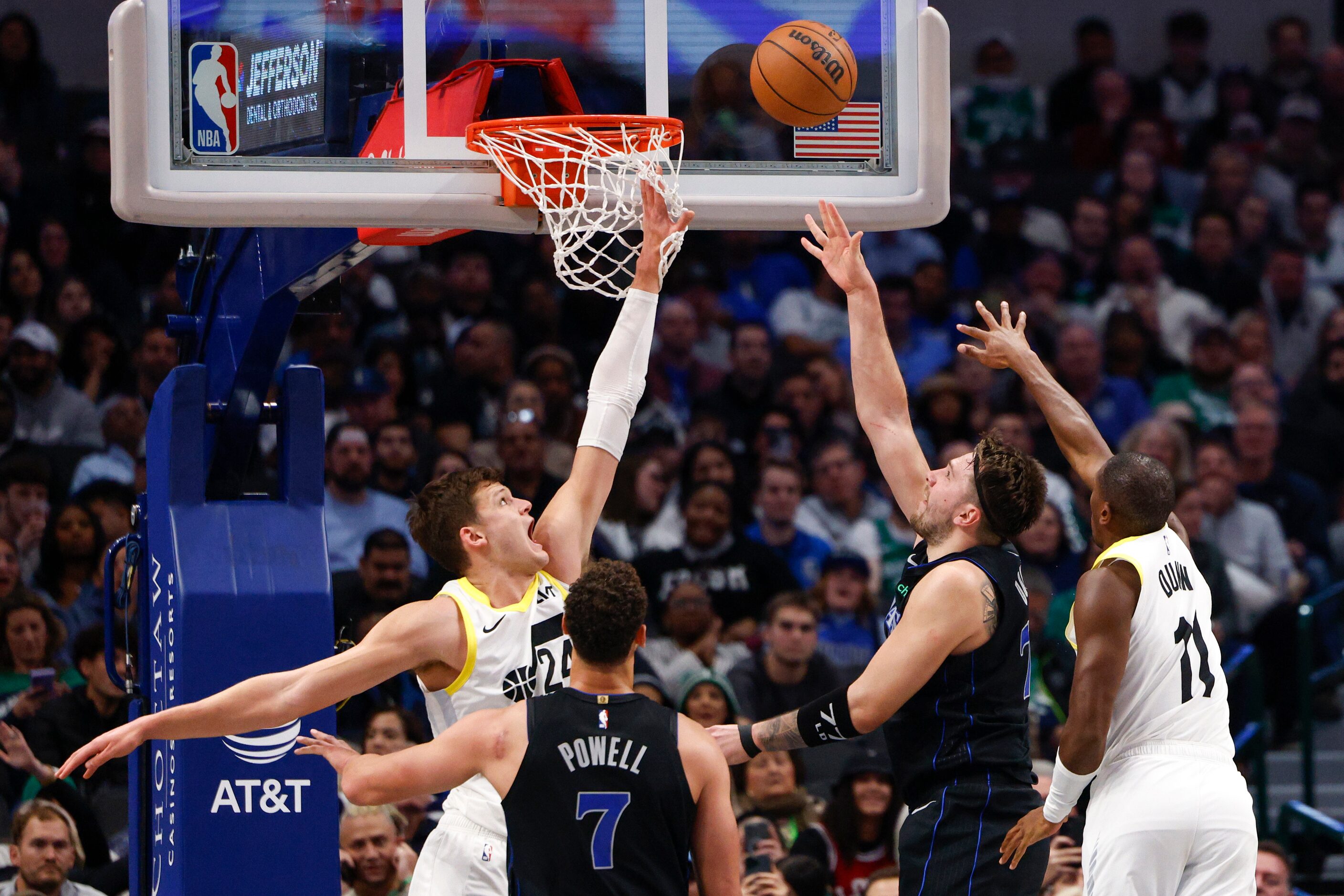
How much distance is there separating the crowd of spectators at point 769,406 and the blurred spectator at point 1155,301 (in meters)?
0.03

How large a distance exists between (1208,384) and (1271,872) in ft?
16.1

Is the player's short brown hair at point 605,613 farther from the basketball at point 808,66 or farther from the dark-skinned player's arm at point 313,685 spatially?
the basketball at point 808,66

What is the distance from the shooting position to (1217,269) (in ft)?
42.9

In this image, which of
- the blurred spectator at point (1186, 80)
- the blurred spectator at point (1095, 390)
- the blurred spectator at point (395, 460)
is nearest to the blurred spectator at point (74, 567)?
the blurred spectator at point (395, 460)

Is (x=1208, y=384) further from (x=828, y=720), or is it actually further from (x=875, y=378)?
(x=828, y=720)

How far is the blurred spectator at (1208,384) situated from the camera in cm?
1175

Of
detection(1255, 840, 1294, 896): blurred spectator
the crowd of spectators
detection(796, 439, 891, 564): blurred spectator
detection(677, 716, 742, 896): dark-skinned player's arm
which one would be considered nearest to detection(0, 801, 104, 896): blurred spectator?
the crowd of spectators

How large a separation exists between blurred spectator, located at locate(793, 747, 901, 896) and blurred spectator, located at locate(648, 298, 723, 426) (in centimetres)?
386

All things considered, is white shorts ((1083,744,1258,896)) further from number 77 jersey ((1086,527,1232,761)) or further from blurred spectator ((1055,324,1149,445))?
blurred spectator ((1055,324,1149,445))

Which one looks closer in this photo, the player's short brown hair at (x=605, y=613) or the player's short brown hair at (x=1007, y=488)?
the player's short brown hair at (x=605, y=613)

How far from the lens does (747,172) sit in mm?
5703

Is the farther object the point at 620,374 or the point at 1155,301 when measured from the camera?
the point at 1155,301

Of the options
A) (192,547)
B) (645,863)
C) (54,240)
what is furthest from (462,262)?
(645,863)

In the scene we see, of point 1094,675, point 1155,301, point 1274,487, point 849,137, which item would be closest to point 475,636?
point 1094,675
